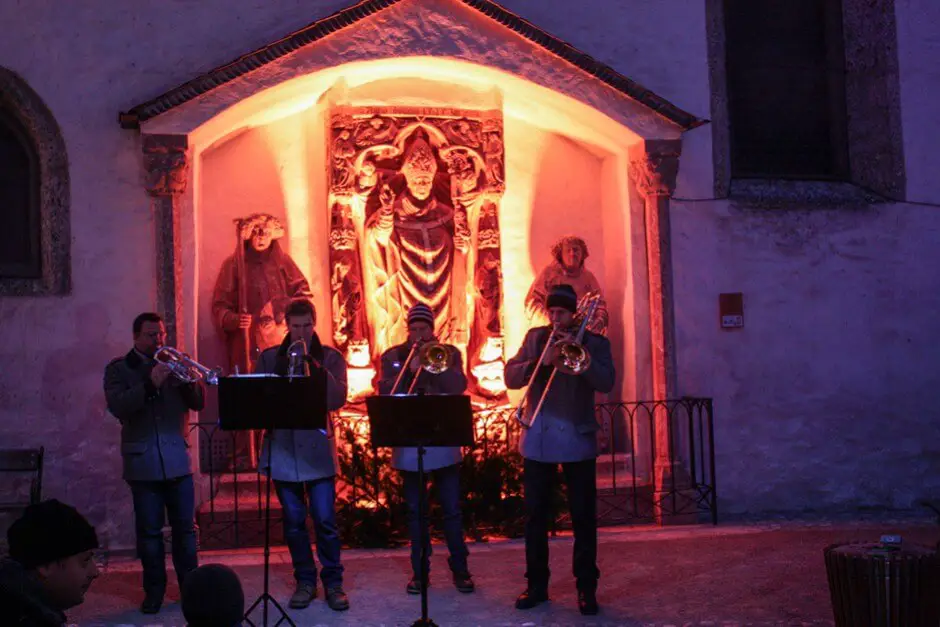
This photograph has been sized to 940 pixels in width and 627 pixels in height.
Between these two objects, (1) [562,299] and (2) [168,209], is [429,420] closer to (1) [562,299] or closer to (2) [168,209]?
(1) [562,299]

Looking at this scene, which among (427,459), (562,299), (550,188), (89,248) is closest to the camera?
(562,299)

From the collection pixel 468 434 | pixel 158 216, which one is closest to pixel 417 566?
pixel 468 434

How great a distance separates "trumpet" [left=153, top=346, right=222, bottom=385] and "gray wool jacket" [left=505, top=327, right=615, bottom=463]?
188 cm

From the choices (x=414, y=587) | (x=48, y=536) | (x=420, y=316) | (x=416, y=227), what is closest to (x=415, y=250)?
(x=416, y=227)

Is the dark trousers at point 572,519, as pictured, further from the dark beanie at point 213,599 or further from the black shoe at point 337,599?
the dark beanie at point 213,599

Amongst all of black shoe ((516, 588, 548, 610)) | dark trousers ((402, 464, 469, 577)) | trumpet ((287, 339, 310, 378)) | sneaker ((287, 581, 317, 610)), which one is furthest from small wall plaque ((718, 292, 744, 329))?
sneaker ((287, 581, 317, 610))

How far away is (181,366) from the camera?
7750 mm

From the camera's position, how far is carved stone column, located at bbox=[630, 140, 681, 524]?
1101 cm

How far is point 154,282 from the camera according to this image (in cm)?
Answer: 1018

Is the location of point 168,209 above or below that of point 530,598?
above

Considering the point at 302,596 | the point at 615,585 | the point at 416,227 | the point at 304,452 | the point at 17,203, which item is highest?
the point at 17,203

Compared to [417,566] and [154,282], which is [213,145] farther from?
[417,566]

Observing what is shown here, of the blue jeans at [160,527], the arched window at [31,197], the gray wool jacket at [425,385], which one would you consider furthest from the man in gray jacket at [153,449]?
the arched window at [31,197]

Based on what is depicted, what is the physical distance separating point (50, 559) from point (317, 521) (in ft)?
13.8
